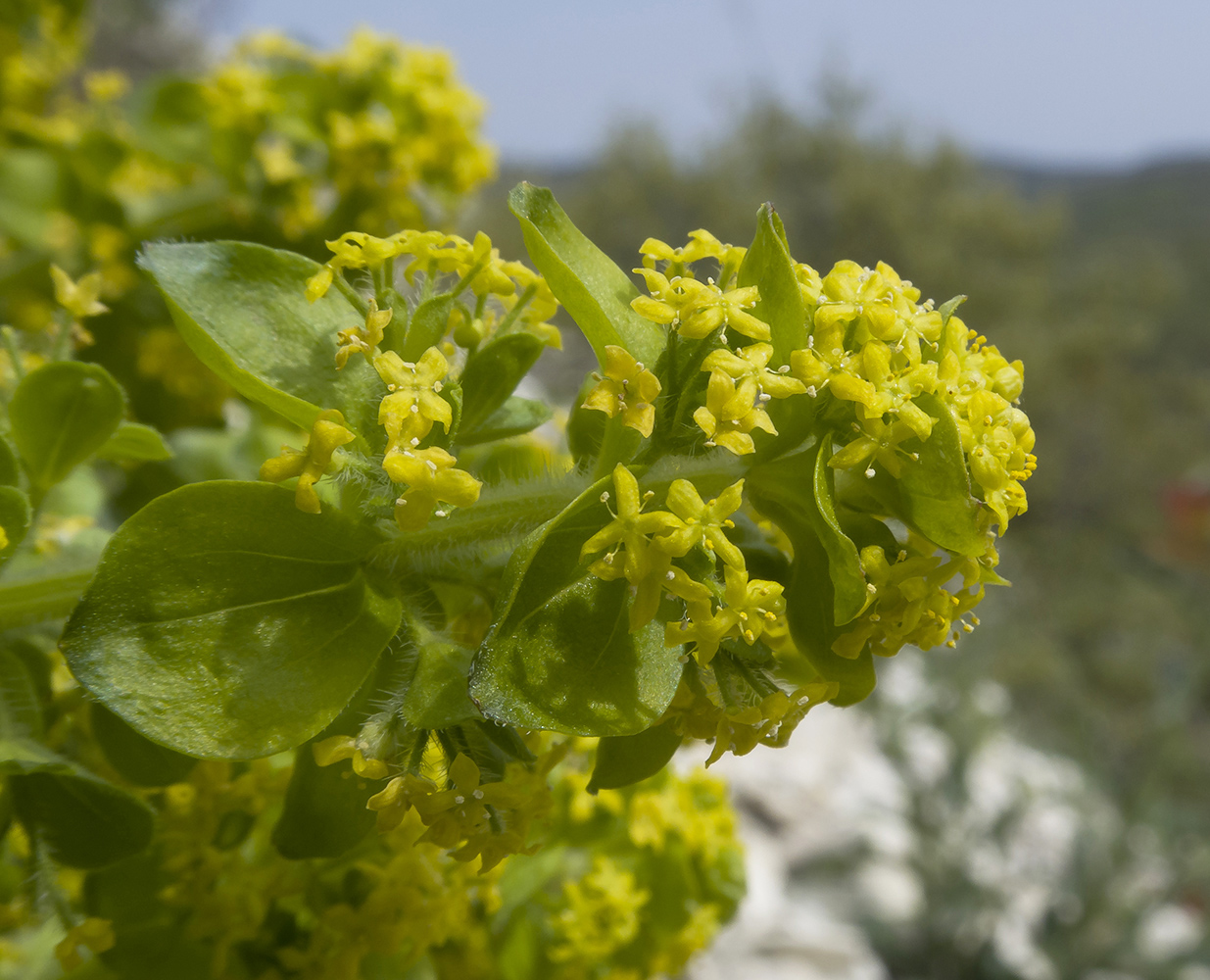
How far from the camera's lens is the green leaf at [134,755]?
38.3 inches

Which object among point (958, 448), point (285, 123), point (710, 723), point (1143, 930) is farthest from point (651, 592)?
point (1143, 930)

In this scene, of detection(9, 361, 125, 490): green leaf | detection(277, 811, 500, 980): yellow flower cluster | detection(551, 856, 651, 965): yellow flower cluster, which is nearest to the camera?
detection(9, 361, 125, 490): green leaf

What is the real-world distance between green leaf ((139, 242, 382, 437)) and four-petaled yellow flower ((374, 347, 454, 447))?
0.06 meters

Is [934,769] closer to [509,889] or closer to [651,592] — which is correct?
[509,889]

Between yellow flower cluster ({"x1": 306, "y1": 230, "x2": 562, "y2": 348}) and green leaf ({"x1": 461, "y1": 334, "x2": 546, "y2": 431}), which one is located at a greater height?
yellow flower cluster ({"x1": 306, "y1": 230, "x2": 562, "y2": 348})

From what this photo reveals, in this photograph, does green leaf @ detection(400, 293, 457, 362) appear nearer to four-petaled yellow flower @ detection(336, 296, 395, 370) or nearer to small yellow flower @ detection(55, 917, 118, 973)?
four-petaled yellow flower @ detection(336, 296, 395, 370)

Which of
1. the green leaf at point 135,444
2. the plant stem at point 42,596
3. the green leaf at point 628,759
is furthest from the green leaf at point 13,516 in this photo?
the green leaf at point 628,759

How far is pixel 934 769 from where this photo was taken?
6312mm

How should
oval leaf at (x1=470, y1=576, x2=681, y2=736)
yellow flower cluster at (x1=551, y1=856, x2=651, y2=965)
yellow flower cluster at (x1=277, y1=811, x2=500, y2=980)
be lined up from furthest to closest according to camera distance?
yellow flower cluster at (x1=551, y1=856, x2=651, y2=965) → yellow flower cluster at (x1=277, y1=811, x2=500, y2=980) → oval leaf at (x1=470, y1=576, x2=681, y2=736)

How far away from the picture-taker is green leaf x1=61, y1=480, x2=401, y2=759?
0.75m

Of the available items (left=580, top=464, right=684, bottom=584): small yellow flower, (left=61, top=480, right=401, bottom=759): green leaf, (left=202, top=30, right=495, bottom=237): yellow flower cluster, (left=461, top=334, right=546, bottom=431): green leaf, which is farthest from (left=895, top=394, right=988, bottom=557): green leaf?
(left=202, top=30, right=495, bottom=237): yellow flower cluster

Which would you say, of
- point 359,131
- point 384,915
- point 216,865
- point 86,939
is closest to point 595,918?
point 384,915

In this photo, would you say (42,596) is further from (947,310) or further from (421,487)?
(947,310)

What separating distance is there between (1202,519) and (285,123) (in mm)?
4996
